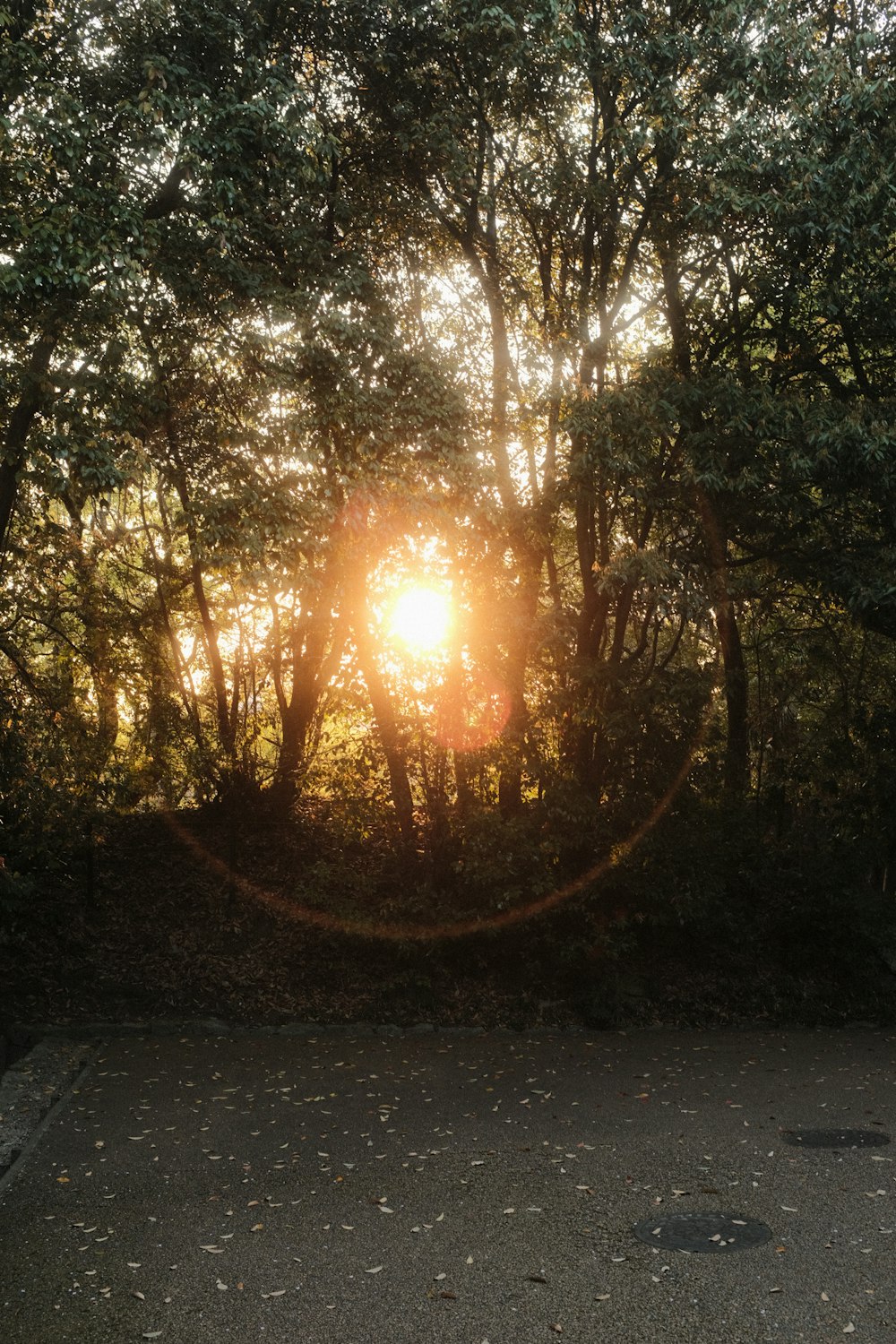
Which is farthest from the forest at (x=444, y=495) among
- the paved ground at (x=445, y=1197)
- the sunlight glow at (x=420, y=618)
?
the paved ground at (x=445, y=1197)

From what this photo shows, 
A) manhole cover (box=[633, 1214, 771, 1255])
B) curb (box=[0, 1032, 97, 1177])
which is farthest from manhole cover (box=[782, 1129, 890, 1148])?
curb (box=[0, 1032, 97, 1177])

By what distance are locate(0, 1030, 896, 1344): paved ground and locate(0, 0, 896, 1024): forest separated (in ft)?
6.23

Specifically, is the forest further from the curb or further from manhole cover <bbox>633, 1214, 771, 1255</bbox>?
manhole cover <bbox>633, 1214, 771, 1255</bbox>

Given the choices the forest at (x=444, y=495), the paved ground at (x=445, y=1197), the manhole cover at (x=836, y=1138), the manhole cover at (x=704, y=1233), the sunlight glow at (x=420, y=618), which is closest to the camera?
the paved ground at (x=445, y=1197)

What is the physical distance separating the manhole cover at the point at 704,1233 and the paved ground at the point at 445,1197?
9cm

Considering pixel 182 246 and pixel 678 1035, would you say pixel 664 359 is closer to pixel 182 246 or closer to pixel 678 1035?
pixel 182 246

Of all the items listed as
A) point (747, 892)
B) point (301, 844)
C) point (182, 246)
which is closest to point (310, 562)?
point (182, 246)

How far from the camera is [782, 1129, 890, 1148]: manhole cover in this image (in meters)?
7.46

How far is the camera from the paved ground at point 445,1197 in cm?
500

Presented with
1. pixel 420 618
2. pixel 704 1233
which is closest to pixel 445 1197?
pixel 704 1233

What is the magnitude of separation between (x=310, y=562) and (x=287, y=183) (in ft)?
10.7

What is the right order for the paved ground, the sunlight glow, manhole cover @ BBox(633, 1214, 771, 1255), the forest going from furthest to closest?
the sunlight glow
the forest
manhole cover @ BBox(633, 1214, 771, 1255)
the paved ground

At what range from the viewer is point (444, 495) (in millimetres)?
10148

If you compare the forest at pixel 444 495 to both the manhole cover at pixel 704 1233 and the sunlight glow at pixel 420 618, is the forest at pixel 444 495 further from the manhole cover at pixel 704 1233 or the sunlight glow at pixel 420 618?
the manhole cover at pixel 704 1233
